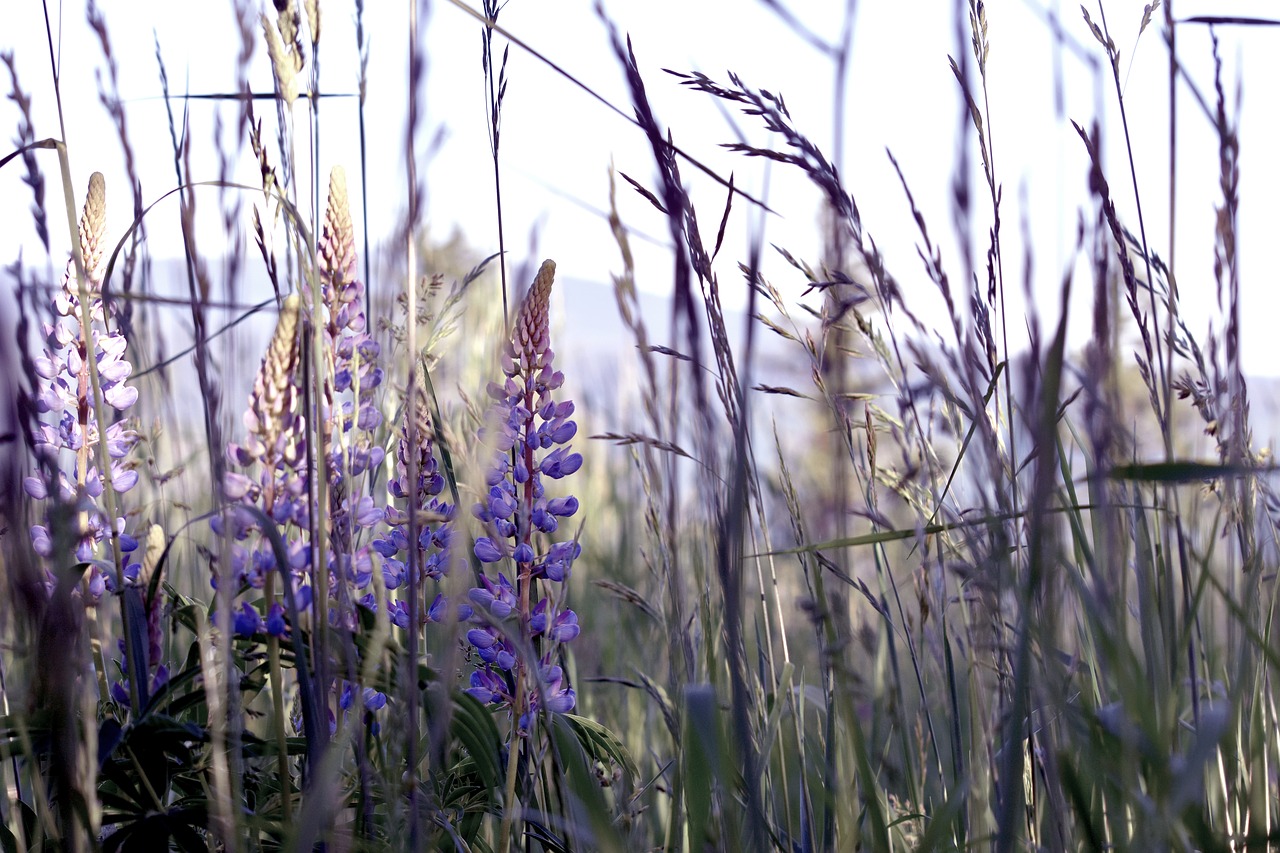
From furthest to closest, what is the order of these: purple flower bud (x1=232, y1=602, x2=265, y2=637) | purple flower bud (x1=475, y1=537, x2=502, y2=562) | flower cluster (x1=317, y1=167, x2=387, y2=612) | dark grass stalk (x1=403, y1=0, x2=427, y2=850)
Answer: purple flower bud (x1=475, y1=537, x2=502, y2=562)
flower cluster (x1=317, y1=167, x2=387, y2=612)
purple flower bud (x1=232, y1=602, x2=265, y2=637)
dark grass stalk (x1=403, y1=0, x2=427, y2=850)

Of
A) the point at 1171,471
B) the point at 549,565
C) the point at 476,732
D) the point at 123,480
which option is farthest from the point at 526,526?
the point at 1171,471

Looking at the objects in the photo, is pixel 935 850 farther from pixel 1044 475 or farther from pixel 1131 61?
pixel 1131 61

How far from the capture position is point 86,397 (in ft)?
3.49

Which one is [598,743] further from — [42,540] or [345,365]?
[42,540]

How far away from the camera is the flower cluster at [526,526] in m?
0.99

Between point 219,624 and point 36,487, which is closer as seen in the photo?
point 219,624

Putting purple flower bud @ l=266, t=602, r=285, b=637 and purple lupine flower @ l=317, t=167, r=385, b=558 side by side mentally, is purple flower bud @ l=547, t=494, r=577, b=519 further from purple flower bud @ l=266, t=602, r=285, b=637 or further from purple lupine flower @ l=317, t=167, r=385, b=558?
purple flower bud @ l=266, t=602, r=285, b=637

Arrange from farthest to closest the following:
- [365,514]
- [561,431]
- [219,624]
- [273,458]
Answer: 1. [561,431]
2. [365,514]
3. [273,458]
4. [219,624]

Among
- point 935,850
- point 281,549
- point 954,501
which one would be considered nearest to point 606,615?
point 954,501

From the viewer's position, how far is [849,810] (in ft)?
2.91

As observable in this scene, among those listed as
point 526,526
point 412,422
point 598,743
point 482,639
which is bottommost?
point 598,743

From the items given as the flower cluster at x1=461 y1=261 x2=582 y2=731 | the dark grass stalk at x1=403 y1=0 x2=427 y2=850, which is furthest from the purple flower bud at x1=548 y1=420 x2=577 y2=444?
the dark grass stalk at x1=403 y1=0 x2=427 y2=850

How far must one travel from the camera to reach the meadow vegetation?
0.73 meters

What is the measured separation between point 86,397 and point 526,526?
49cm
